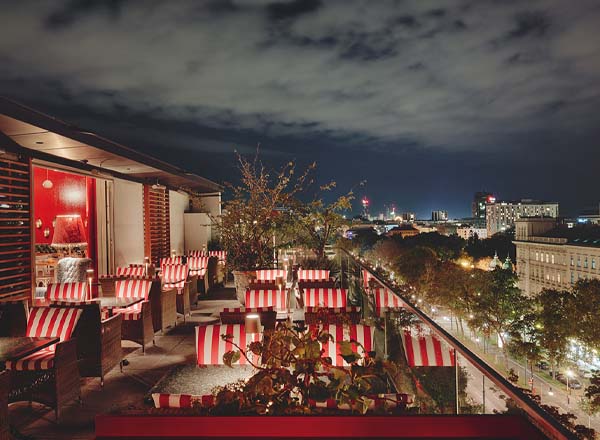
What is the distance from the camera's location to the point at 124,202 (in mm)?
10266

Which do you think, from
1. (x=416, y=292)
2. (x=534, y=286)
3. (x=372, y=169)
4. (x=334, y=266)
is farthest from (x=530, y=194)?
(x=334, y=266)

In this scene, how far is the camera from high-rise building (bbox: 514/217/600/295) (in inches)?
2303

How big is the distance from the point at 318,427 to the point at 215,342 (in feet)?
7.09

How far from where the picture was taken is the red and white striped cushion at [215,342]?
135 inches

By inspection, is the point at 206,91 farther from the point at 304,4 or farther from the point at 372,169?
the point at 372,169

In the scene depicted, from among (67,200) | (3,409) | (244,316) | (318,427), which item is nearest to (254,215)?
(244,316)

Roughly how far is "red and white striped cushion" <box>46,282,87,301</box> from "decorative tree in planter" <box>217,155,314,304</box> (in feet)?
9.48

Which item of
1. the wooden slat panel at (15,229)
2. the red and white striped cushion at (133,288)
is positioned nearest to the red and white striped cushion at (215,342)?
the red and white striped cushion at (133,288)

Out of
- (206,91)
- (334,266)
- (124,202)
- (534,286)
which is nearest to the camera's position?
(334,266)

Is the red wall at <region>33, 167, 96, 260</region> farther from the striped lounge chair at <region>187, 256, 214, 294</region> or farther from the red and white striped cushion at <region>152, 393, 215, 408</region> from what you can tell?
the red and white striped cushion at <region>152, 393, 215, 408</region>

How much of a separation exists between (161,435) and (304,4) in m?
27.0

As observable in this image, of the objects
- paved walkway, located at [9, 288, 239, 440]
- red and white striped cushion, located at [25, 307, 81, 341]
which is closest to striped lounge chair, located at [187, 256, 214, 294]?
paved walkway, located at [9, 288, 239, 440]

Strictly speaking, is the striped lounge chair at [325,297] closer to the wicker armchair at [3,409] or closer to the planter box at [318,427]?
the wicker armchair at [3,409]

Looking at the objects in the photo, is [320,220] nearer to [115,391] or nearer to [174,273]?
[174,273]
